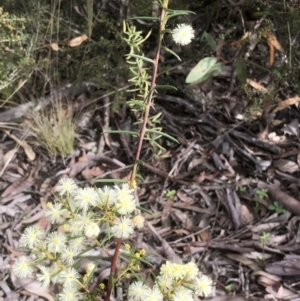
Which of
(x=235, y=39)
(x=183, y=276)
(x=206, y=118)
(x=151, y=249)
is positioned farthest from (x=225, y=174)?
(x=183, y=276)

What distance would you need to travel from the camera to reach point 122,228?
1.11 m

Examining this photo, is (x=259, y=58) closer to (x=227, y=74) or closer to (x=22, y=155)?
(x=227, y=74)

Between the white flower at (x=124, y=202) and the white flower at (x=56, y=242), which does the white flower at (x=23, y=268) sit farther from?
the white flower at (x=124, y=202)

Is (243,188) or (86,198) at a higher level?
(86,198)

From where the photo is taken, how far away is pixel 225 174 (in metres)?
2.34

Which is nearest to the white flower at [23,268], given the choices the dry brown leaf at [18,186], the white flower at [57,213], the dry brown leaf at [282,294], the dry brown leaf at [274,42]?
the white flower at [57,213]

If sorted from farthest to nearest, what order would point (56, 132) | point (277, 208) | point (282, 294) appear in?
point (56, 132)
point (277, 208)
point (282, 294)

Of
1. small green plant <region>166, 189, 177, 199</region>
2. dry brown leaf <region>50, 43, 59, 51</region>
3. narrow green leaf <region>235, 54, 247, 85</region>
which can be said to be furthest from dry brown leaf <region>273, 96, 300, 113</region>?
dry brown leaf <region>50, 43, 59, 51</region>

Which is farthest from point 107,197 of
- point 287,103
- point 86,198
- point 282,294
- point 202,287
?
point 287,103

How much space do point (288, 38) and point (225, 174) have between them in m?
0.61

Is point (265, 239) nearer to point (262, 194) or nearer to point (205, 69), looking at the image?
point (262, 194)

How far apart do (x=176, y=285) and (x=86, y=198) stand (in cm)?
25

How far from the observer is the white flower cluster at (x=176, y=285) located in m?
1.13

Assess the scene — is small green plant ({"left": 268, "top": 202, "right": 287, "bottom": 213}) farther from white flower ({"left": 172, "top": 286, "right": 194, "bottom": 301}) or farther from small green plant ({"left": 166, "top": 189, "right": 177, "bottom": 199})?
white flower ({"left": 172, "top": 286, "right": 194, "bottom": 301})
